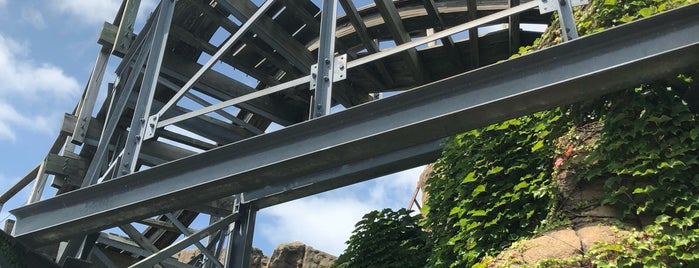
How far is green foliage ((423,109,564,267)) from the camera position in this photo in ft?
18.0

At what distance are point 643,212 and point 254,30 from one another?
4514 millimetres

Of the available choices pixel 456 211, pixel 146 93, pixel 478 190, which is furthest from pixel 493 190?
pixel 146 93

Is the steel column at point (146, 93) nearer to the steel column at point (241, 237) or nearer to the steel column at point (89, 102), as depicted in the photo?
the steel column at point (89, 102)

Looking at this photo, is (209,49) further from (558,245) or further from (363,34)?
(558,245)

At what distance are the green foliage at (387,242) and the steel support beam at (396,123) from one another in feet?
9.07

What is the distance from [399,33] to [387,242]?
88.6 inches

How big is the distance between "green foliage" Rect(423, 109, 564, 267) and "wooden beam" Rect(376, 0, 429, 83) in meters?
1.60

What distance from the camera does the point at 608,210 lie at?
16.0ft

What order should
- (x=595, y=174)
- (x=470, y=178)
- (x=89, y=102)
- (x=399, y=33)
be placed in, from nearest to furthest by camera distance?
1. (x=595, y=174)
2. (x=470, y=178)
3. (x=399, y=33)
4. (x=89, y=102)

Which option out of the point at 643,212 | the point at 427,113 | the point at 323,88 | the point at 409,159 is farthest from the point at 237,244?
the point at 643,212

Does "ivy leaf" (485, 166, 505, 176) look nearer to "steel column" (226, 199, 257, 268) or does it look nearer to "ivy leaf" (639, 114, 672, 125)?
"ivy leaf" (639, 114, 672, 125)

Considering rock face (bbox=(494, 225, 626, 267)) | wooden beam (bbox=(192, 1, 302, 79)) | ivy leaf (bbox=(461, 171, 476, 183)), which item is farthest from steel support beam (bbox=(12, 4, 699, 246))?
wooden beam (bbox=(192, 1, 302, 79))

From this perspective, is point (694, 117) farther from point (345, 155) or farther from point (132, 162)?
point (132, 162)

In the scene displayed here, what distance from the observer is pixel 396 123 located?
4719 mm
